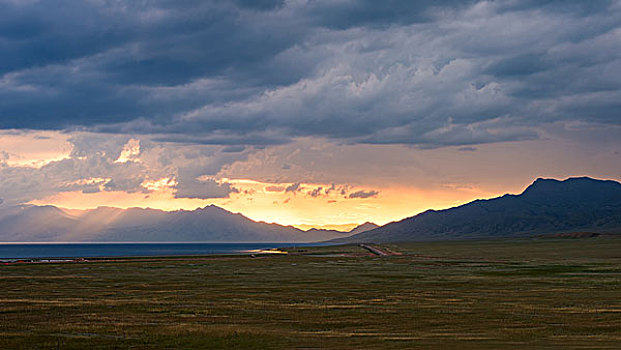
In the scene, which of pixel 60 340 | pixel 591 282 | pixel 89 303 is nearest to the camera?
pixel 60 340

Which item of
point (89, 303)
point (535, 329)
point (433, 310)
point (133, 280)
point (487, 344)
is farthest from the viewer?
point (133, 280)

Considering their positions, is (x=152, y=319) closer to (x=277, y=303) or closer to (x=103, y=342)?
(x=103, y=342)

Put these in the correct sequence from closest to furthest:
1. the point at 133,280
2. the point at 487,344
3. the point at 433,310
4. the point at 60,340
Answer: the point at 487,344
the point at 60,340
the point at 433,310
the point at 133,280

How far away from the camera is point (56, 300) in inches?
2404

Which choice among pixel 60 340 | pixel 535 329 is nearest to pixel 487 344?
pixel 535 329

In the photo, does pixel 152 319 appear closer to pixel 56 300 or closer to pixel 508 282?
pixel 56 300

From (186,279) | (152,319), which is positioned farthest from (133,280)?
(152,319)

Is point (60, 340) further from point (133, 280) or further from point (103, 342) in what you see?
point (133, 280)

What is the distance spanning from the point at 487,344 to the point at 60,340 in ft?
74.2

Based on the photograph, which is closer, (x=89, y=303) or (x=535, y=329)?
(x=535, y=329)

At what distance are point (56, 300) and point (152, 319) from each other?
18617 millimetres

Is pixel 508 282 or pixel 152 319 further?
pixel 508 282

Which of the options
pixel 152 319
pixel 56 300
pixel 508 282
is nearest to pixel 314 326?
pixel 152 319

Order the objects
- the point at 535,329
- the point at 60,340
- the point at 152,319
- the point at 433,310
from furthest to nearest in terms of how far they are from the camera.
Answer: the point at 433,310 < the point at 152,319 < the point at 535,329 < the point at 60,340
